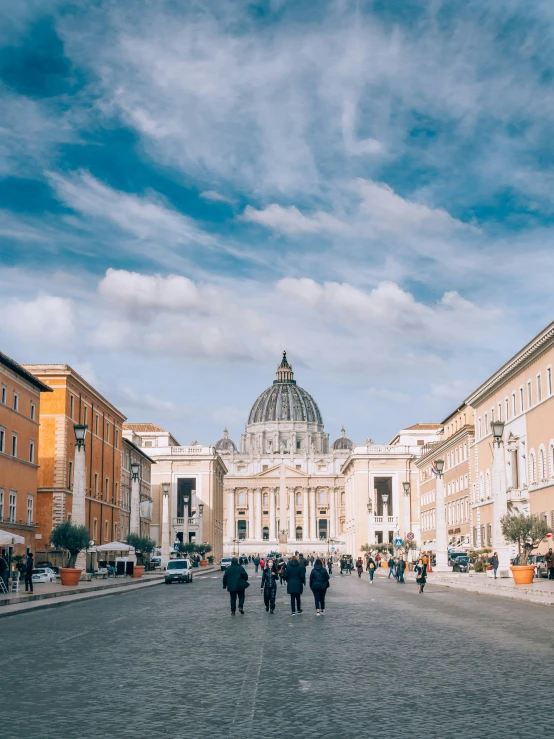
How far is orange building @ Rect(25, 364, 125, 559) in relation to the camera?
6475 centimetres

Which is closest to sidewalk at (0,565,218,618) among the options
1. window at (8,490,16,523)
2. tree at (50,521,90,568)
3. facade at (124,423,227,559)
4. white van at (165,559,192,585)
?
tree at (50,521,90,568)

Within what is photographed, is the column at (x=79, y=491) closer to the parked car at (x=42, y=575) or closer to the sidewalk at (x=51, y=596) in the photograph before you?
the sidewalk at (x=51, y=596)

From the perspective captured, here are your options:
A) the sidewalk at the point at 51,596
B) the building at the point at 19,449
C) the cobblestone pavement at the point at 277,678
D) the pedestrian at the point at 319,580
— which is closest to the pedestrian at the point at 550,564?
the sidewalk at the point at 51,596

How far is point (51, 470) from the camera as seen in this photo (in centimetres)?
6538

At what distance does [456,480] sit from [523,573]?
49.8 m

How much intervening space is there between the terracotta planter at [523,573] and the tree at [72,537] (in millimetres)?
21077

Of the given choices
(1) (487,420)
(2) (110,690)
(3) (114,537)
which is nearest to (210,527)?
(3) (114,537)

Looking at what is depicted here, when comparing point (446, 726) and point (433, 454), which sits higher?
point (433, 454)

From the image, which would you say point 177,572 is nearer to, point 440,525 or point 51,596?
point 440,525

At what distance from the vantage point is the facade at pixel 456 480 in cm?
8262

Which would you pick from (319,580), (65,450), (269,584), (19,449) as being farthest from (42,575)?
(319,580)

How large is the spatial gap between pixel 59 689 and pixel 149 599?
25.1 metres

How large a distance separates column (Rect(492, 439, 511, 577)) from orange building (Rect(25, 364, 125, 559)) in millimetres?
29892

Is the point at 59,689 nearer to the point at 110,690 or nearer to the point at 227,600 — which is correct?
the point at 110,690
